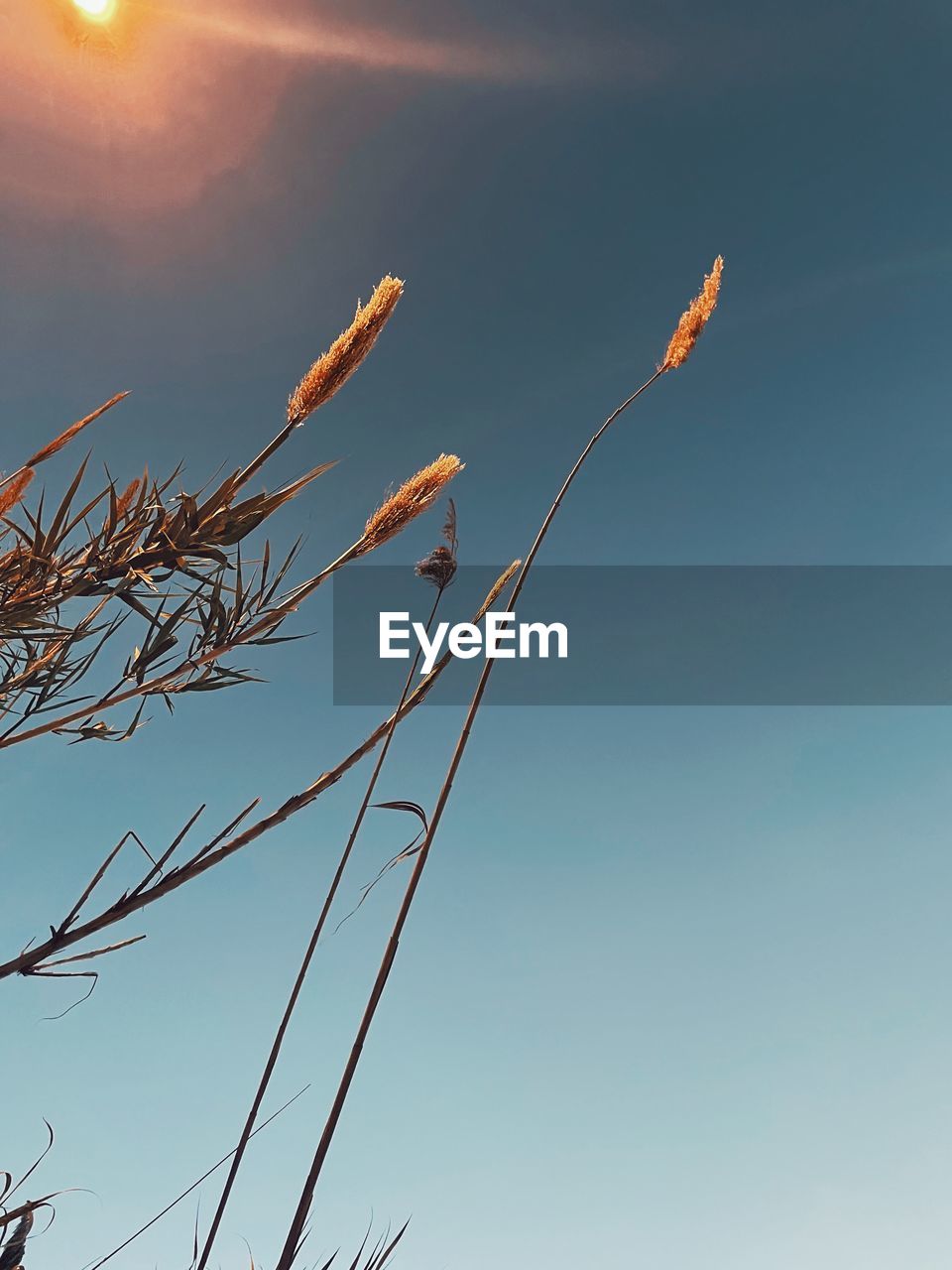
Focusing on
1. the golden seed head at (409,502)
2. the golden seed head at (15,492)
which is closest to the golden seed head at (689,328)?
the golden seed head at (409,502)

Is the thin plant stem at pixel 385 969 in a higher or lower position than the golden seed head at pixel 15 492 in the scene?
lower

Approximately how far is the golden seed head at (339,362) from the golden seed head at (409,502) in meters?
0.35

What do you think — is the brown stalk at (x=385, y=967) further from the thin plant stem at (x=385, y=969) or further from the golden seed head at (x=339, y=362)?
the golden seed head at (x=339, y=362)

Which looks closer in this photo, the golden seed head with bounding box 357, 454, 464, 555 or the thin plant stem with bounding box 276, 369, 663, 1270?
the thin plant stem with bounding box 276, 369, 663, 1270

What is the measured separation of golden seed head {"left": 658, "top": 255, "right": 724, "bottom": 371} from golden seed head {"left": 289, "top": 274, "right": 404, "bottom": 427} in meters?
0.73

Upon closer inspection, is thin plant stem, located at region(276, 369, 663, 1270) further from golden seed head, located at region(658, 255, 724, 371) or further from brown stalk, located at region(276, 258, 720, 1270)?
golden seed head, located at region(658, 255, 724, 371)

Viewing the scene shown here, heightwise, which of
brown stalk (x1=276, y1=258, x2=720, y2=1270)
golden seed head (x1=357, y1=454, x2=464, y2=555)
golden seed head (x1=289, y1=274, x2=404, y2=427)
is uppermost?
golden seed head (x1=289, y1=274, x2=404, y2=427)

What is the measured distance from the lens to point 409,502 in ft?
6.37

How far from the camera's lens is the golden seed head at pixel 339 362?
6.90 ft

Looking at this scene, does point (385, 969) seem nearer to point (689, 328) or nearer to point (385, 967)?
point (385, 967)

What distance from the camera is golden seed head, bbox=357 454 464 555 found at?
1938 millimetres

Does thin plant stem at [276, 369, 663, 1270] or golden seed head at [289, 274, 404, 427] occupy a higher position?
golden seed head at [289, 274, 404, 427]

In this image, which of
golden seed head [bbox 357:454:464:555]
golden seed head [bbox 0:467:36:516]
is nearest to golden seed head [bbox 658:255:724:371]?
golden seed head [bbox 357:454:464:555]

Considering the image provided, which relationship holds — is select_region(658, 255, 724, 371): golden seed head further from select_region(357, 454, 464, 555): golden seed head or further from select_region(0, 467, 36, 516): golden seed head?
select_region(0, 467, 36, 516): golden seed head
